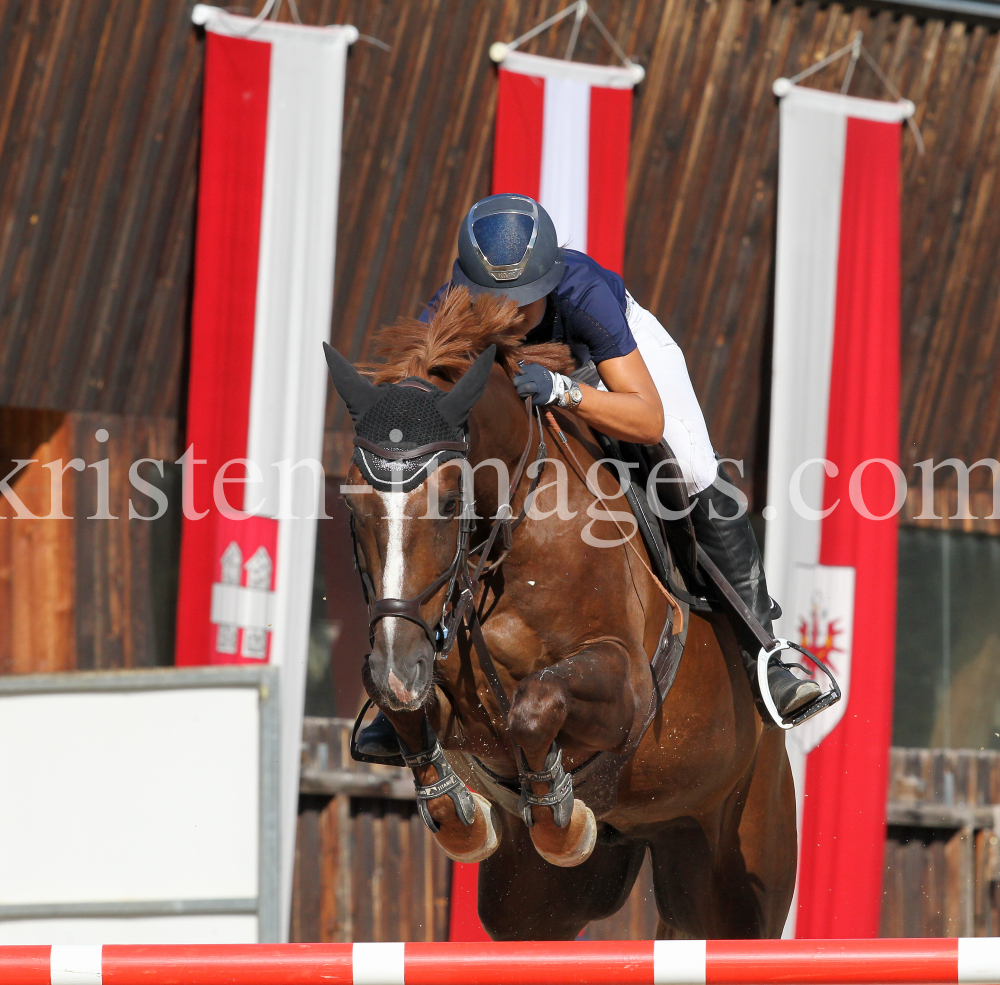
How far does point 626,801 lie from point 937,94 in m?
5.54

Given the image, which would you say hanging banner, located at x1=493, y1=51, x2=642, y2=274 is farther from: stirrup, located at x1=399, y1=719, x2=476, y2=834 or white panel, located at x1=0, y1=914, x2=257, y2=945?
stirrup, located at x1=399, y1=719, x2=476, y2=834

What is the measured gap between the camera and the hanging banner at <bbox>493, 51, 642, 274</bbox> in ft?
21.0

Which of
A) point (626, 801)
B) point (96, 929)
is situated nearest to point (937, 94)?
point (626, 801)

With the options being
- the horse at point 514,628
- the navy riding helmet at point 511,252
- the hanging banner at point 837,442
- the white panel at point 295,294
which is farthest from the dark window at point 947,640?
the navy riding helmet at point 511,252

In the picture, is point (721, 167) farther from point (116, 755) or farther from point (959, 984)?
point (959, 984)

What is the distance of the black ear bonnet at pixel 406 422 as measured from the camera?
2.33m

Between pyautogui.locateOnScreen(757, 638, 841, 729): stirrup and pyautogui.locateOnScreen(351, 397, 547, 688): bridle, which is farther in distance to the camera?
pyautogui.locateOnScreen(757, 638, 841, 729): stirrup

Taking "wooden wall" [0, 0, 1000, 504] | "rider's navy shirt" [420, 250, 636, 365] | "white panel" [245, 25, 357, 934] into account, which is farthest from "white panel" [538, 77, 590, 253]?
"rider's navy shirt" [420, 250, 636, 365]

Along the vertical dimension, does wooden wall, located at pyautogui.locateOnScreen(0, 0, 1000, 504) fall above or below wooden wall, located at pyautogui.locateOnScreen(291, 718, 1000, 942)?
above

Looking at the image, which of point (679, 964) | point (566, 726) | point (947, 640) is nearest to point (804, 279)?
point (947, 640)

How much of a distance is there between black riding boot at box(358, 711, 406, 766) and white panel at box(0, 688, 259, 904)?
2.70 metres

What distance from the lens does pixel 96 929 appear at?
17.9 feet

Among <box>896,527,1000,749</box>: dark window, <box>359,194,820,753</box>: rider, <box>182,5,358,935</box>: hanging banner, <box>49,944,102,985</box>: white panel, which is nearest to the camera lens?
<box>49,944,102,985</box>: white panel

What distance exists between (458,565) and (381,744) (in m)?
0.84
